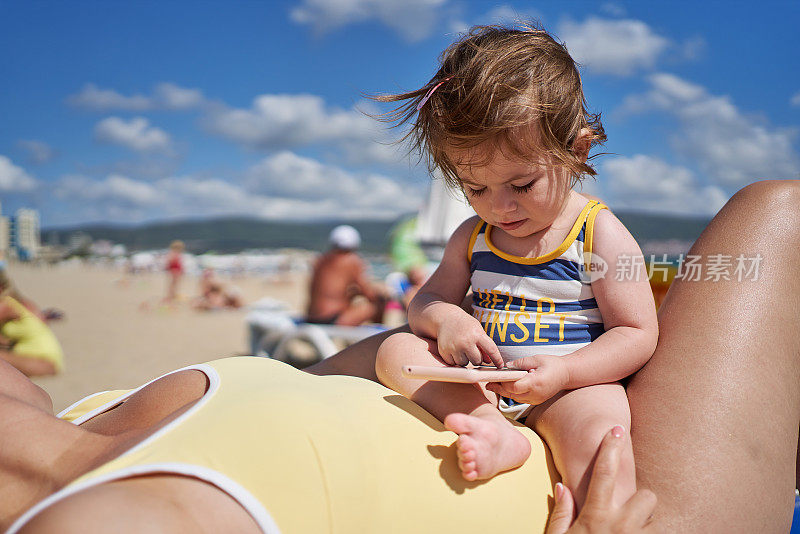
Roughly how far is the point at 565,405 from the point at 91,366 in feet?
24.7

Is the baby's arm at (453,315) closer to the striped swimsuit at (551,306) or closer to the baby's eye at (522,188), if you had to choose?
the striped swimsuit at (551,306)

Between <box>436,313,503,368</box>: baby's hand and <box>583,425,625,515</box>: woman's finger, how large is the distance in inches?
12.4

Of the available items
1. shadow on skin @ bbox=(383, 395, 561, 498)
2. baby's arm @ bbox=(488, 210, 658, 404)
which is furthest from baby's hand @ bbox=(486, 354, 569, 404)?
shadow on skin @ bbox=(383, 395, 561, 498)

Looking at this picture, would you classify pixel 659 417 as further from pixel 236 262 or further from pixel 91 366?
pixel 236 262

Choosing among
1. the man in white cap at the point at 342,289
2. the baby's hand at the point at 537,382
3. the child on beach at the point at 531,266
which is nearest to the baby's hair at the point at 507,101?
the child on beach at the point at 531,266

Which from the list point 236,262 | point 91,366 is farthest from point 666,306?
point 236,262

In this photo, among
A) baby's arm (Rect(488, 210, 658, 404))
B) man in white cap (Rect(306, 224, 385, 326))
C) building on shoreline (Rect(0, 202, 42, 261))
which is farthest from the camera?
building on shoreline (Rect(0, 202, 42, 261))

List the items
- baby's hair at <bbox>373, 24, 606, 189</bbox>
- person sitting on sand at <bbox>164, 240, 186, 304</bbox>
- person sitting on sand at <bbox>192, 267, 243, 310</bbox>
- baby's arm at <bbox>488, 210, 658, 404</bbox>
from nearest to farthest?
baby's arm at <bbox>488, 210, 658, 404</bbox>
baby's hair at <bbox>373, 24, 606, 189</bbox>
person sitting on sand at <bbox>192, 267, 243, 310</bbox>
person sitting on sand at <bbox>164, 240, 186, 304</bbox>

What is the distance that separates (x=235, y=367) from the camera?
1.36m

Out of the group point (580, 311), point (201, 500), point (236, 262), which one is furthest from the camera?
point (236, 262)

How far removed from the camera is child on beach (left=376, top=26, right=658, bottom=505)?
144 cm

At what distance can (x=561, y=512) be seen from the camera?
48.9 inches

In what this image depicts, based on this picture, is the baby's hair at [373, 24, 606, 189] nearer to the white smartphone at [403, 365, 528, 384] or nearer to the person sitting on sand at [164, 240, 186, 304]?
the white smartphone at [403, 365, 528, 384]

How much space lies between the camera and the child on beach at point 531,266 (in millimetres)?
1443
